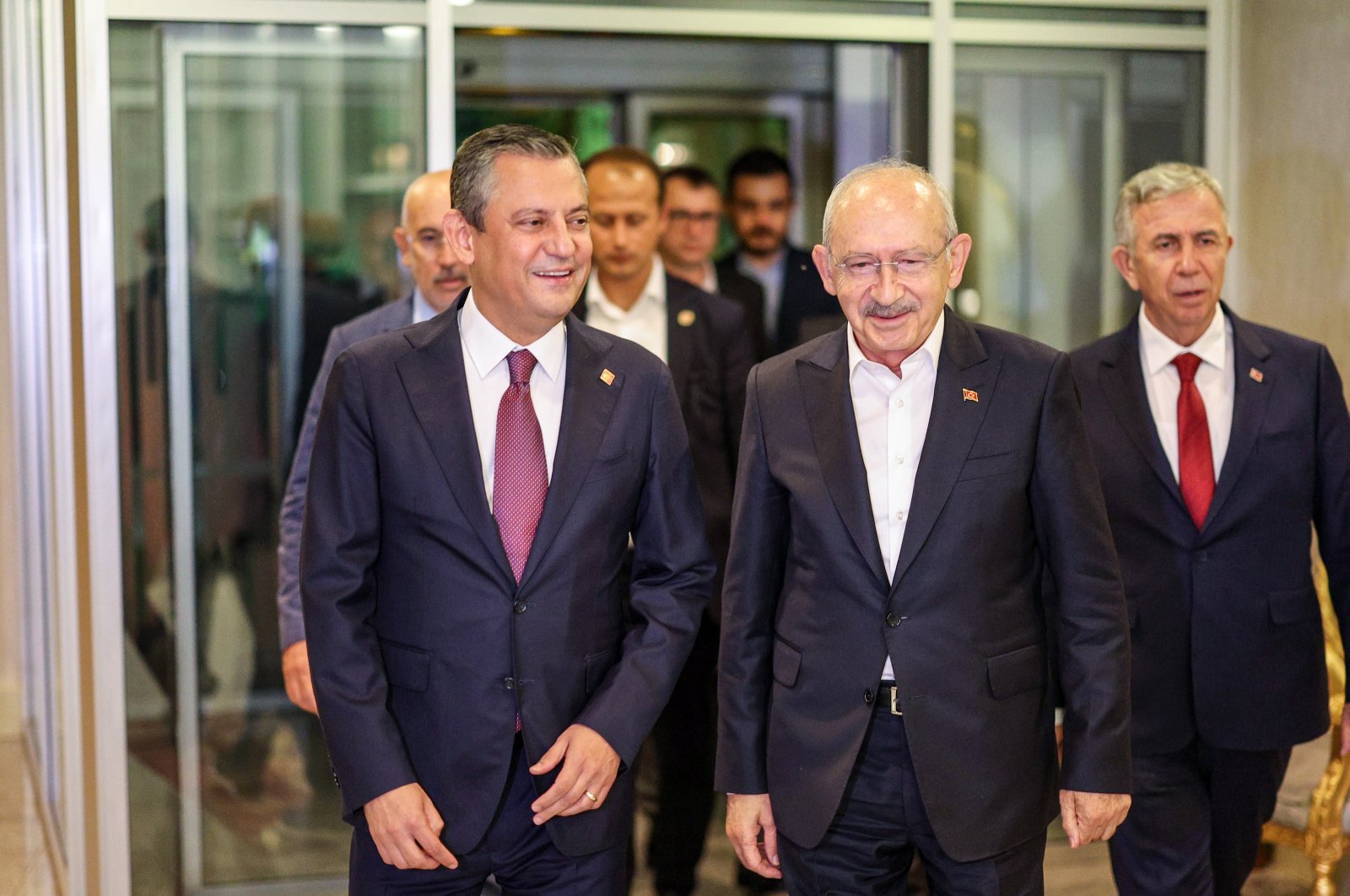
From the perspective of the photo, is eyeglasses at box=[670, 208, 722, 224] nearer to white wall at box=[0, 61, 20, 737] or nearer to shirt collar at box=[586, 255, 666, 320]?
shirt collar at box=[586, 255, 666, 320]

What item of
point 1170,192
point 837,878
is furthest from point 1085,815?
point 1170,192

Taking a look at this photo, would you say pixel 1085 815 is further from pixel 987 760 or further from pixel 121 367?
pixel 121 367

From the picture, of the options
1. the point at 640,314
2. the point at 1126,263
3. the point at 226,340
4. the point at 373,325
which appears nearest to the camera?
the point at 1126,263

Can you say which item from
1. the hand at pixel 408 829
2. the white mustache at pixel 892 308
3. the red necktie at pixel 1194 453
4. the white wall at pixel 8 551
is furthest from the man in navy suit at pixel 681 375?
the white wall at pixel 8 551

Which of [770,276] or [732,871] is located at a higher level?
[770,276]

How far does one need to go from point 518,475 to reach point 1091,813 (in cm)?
108

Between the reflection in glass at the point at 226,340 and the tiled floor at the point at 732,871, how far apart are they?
0.68 metres

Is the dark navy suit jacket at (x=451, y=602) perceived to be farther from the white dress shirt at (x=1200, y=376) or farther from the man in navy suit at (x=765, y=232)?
the man in navy suit at (x=765, y=232)

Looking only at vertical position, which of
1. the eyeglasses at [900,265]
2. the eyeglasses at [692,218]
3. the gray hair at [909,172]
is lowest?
the eyeglasses at [900,265]

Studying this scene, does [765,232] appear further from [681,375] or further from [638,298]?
[681,375]

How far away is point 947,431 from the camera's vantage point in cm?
238

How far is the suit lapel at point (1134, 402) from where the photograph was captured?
312 centimetres

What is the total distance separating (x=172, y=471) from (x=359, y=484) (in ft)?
6.90

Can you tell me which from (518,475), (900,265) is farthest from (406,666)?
(900,265)
